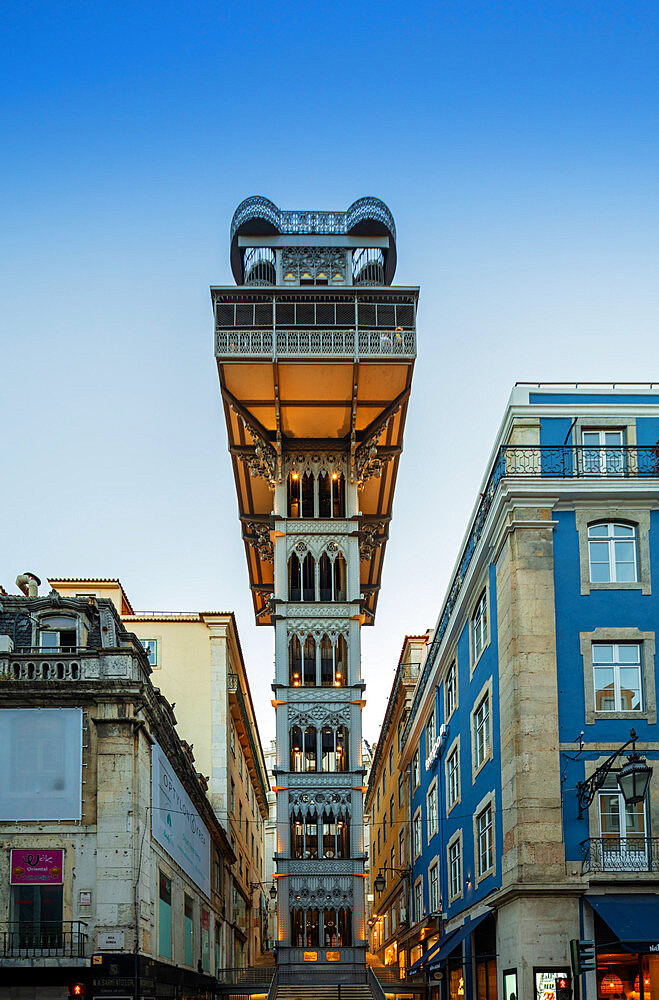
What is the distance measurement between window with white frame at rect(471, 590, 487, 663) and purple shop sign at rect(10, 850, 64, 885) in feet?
43.1

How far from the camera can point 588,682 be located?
90.8ft

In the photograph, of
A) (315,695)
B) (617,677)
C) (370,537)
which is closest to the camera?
(617,677)

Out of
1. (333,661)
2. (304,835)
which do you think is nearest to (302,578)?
(333,661)

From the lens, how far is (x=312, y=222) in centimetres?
6056

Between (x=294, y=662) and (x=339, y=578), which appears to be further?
(x=339, y=578)

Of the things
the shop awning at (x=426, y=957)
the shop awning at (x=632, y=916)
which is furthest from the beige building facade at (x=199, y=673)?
the shop awning at (x=632, y=916)

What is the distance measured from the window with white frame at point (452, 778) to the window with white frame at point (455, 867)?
4.59 ft

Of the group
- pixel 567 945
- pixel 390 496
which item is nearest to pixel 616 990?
pixel 567 945

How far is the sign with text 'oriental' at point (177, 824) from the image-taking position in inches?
1344

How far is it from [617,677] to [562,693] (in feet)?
4.93

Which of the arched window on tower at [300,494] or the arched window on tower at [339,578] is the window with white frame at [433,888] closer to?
the arched window on tower at [339,578]

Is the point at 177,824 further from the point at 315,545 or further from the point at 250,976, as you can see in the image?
the point at 315,545

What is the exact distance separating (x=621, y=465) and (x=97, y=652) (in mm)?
15014

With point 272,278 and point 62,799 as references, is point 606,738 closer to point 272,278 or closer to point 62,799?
point 62,799
